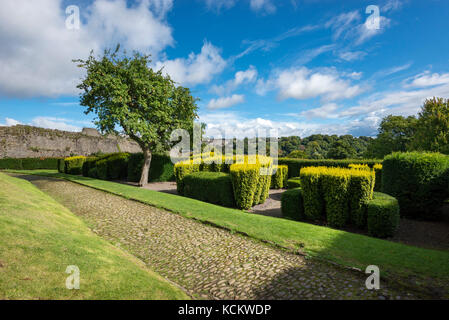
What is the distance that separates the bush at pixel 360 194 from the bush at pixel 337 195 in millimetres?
165

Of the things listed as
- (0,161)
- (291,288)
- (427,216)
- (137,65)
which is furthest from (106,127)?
(0,161)

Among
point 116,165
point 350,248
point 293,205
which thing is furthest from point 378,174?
point 116,165

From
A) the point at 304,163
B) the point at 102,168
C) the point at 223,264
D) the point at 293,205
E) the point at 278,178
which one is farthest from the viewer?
the point at 102,168

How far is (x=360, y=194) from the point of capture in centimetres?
802

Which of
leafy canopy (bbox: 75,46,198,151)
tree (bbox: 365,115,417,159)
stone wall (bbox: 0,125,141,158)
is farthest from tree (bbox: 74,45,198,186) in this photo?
tree (bbox: 365,115,417,159)

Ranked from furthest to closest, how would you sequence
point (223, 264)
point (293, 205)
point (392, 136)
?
point (392, 136)
point (293, 205)
point (223, 264)

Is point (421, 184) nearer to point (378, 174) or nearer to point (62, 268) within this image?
point (378, 174)

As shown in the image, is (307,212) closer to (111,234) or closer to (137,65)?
(111,234)

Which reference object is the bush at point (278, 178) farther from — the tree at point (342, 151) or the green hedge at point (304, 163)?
the tree at point (342, 151)

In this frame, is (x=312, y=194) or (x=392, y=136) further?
(x=392, y=136)

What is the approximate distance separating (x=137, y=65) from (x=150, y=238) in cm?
1456

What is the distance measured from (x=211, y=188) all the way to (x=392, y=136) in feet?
134

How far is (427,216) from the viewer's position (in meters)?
9.15

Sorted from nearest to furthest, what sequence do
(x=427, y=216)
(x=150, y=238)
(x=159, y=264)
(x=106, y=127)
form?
1. (x=159, y=264)
2. (x=150, y=238)
3. (x=427, y=216)
4. (x=106, y=127)
